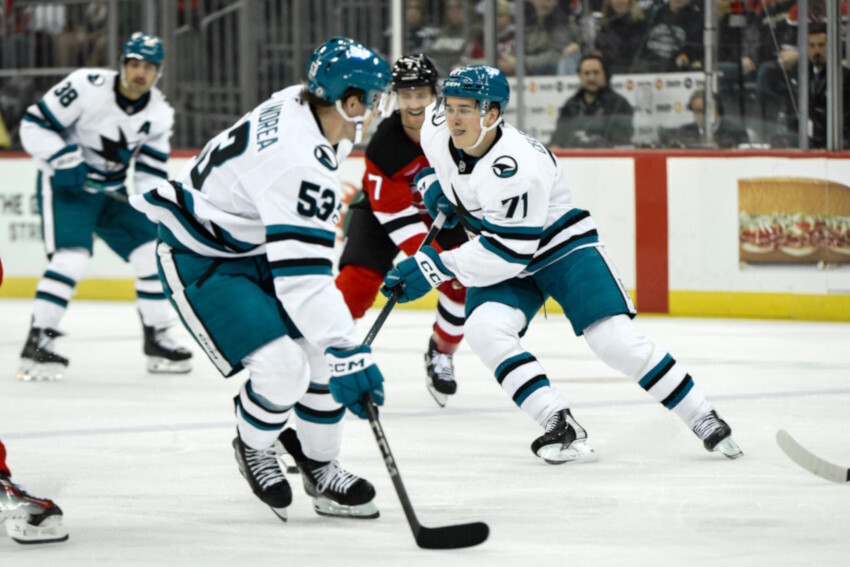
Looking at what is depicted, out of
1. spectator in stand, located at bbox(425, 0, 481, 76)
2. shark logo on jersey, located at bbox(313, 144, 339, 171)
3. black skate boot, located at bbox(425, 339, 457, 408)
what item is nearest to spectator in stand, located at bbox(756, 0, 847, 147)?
spectator in stand, located at bbox(425, 0, 481, 76)

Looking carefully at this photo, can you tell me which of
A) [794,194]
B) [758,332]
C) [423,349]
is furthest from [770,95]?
[423,349]

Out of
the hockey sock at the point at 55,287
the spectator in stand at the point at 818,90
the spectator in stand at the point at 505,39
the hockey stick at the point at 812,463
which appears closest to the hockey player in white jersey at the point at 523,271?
the hockey stick at the point at 812,463

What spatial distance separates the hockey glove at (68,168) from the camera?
611cm

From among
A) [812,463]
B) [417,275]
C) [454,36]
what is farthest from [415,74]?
[454,36]

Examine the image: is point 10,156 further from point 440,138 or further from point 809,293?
point 440,138

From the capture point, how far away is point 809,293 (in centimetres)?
753

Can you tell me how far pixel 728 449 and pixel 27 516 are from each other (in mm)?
1897

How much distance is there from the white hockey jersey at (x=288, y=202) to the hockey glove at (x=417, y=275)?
676 mm

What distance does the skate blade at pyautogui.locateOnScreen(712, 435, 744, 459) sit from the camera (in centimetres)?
418

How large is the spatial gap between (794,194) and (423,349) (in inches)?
79.1

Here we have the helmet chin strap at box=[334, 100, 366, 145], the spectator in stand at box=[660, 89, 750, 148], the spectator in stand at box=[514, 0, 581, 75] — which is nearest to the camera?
the helmet chin strap at box=[334, 100, 366, 145]

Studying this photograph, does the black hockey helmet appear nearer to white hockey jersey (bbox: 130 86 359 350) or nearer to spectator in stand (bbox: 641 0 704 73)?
white hockey jersey (bbox: 130 86 359 350)

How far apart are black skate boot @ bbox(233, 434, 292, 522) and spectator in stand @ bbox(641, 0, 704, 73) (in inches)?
202

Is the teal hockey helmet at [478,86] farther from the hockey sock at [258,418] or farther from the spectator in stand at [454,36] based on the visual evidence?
the spectator in stand at [454,36]
